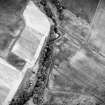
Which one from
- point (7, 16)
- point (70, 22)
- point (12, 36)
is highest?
point (7, 16)

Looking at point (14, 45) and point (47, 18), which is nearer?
point (14, 45)

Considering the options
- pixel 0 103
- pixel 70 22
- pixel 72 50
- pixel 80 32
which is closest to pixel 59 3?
pixel 70 22

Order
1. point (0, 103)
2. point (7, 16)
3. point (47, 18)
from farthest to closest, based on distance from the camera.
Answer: point (47, 18) → point (7, 16) → point (0, 103)

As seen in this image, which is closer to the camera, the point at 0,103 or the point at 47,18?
the point at 0,103

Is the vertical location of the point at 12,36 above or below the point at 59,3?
above

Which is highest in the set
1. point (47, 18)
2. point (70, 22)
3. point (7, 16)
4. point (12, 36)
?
point (7, 16)

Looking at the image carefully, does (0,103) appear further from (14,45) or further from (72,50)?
(72,50)

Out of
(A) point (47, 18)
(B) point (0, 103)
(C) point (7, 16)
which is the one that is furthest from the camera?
(A) point (47, 18)

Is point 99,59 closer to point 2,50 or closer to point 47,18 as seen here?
point 47,18

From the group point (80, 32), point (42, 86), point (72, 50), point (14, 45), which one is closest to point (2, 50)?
point (14, 45)
